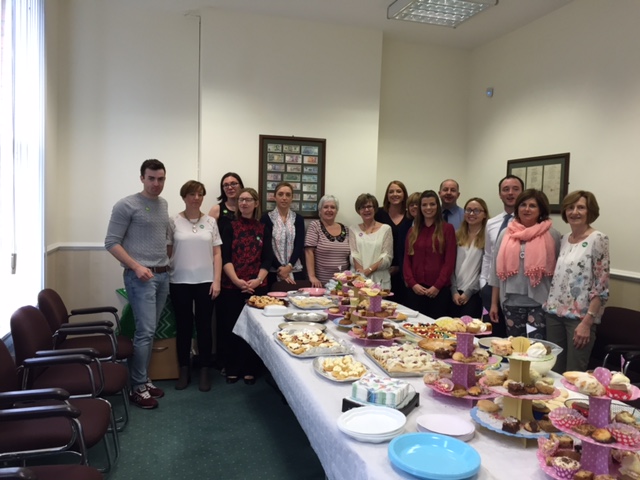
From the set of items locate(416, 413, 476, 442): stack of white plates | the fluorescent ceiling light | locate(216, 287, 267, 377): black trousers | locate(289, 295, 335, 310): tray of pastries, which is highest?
the fluorescent ceiling light

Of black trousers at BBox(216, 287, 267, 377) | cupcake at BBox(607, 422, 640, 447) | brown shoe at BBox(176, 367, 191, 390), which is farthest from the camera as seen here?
black trousers at BBox(216, 287, 267, 377)

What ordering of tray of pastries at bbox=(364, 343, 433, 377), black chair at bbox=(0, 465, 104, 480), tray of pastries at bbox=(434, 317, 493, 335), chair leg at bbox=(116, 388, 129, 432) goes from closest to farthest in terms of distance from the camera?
black chair at bbox=(0, 465, 104, 480)
tray of pastries at bbox=(434, 317, 493, 335)
tray of pastries at bbox=(364, 343, 433, 377)
chair leg at bbox=(116, 388, 129, 432)

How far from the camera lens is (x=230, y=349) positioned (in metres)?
3.73

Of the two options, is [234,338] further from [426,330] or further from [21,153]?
[21,153]

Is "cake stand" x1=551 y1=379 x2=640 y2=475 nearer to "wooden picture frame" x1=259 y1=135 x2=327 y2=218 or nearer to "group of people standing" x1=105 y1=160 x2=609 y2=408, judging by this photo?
"group of people standing" x1=105 y1=160 x2=609 y2=408

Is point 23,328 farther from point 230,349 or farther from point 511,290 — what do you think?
point 511,290

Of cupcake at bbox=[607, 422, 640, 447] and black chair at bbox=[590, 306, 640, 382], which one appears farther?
black chair at bbox=[590, 306, 640, 382]

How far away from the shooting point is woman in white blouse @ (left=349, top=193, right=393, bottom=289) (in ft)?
12.0

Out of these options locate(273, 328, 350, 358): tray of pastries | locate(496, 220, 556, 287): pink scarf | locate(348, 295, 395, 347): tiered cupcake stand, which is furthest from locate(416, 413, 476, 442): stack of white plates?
locate(496, 220, 556, 287): pink scarf

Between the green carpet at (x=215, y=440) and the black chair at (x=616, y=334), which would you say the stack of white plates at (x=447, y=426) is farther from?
the black chair at (x=616, y=334)

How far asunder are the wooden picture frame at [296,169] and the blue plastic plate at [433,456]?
127 inches

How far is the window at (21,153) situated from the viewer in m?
2.55

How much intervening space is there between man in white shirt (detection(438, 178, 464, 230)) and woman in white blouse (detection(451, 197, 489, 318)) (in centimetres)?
35

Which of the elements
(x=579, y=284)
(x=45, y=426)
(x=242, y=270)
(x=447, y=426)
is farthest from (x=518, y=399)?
(x=242, y=270)
